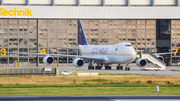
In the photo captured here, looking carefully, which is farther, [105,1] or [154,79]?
[105,1]

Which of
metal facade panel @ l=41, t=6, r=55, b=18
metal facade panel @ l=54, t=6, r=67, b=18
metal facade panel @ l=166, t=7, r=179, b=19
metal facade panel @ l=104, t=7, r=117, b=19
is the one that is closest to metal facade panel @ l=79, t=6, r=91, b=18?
metal facade panel @ l=54, t=6, r=67, b=18

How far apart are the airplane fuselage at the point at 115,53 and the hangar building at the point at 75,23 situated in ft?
79.4

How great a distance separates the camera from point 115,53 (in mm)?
67562

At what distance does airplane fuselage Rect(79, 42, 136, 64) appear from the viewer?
65.3 metres

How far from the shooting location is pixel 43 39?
325 feet

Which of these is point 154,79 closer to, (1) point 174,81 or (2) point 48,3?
(1) point 174,81

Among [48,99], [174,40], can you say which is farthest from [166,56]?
[48,99]

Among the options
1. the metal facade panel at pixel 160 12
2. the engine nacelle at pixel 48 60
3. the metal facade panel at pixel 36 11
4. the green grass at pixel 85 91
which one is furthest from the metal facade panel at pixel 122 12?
the green grass at pixel 85 91

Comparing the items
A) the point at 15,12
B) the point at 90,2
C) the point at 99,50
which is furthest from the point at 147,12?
the point at 15,12

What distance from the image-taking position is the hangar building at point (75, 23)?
319 ft

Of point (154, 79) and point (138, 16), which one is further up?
point (138, 16)

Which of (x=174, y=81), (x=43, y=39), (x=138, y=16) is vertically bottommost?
(x=174, y=81)

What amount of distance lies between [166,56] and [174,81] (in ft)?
195

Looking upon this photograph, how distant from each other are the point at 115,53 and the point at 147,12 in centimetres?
3511
